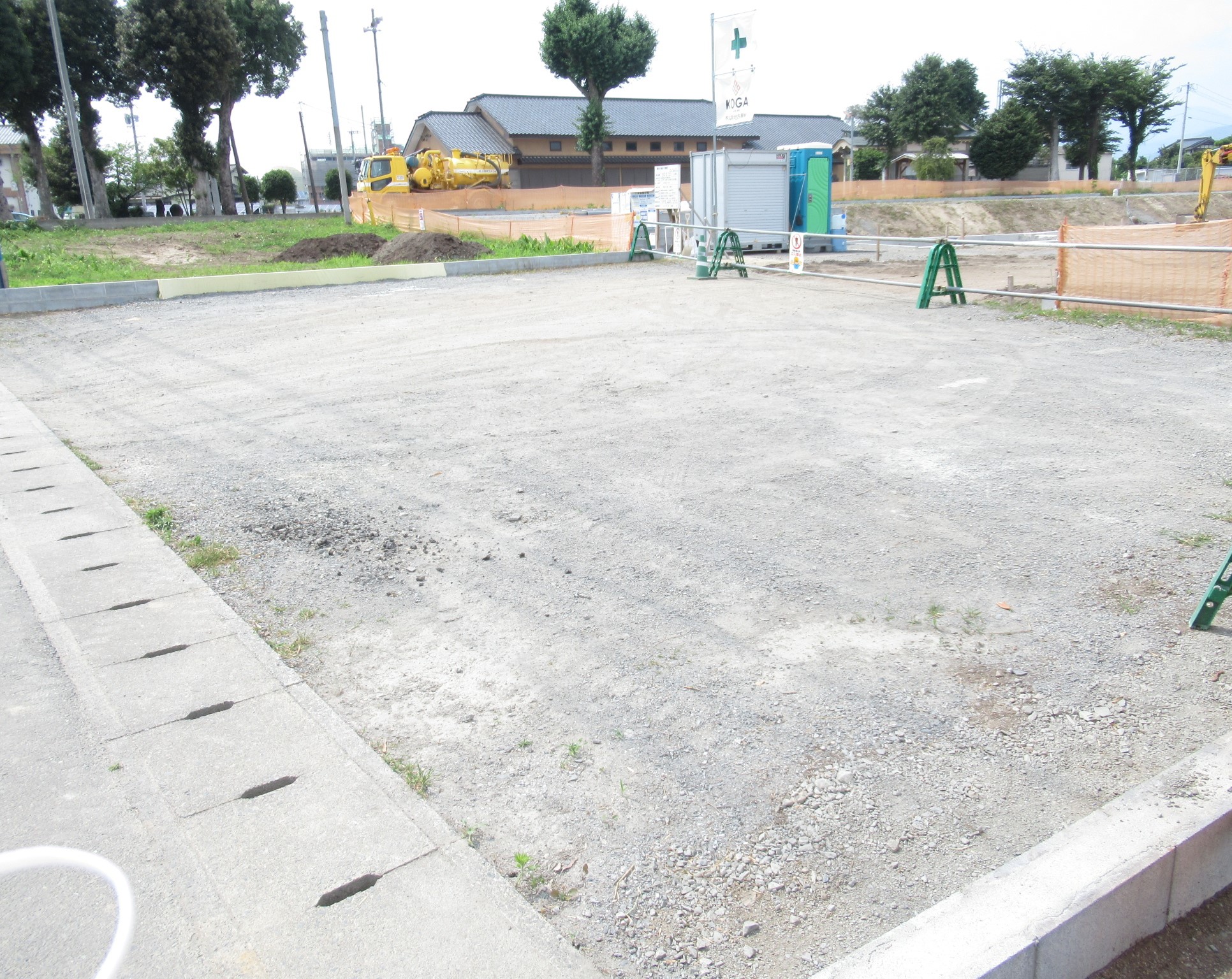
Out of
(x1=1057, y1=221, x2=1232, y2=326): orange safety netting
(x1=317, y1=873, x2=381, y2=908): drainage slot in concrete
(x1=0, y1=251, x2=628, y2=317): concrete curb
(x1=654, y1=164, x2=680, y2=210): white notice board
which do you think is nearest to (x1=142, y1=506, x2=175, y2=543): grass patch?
(x1=317, y1=873, x2=381, y2=908): drainage slot in concrete

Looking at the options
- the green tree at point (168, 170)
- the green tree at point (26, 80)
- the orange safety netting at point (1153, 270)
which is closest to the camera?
the orange safety netting at point (1153, 270)

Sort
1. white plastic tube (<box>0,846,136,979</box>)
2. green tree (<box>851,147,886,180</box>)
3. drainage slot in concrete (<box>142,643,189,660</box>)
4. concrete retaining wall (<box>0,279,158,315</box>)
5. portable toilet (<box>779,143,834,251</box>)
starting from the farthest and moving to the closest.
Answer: green tree (<box>851,147,886,180</box>) → portable toilet (<box>779,143,834,251</box>) → concrete retaining wall (<box>0,279,158,315</box>) → drainage slot in concrete (<box>142,643,189,660</box>) → white plastic tube (<box>0,846,136,979</box>)

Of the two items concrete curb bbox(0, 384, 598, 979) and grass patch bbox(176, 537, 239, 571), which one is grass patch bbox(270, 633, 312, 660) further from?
grass patch bbox(176, 537, 239, 571)

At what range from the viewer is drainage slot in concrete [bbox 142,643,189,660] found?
3.80 m

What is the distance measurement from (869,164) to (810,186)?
43843mm

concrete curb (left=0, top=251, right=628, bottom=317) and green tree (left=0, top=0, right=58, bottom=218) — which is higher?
green tree (left=0, top=0, right=58, bottom=218)

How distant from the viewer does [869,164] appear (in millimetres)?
63031

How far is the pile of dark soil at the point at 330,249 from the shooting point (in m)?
24.0

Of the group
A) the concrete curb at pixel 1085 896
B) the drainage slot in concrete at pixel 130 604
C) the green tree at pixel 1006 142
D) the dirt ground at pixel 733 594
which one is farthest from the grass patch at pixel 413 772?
the green tree at pixel 1006 142

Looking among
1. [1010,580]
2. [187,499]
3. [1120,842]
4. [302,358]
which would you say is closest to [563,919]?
[1120,842]

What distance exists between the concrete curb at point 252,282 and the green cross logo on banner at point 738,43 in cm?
544

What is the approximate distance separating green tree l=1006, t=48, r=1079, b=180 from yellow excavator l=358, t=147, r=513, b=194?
132 feet

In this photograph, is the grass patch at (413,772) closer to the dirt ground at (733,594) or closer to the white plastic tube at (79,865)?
the dirt ground at (733,594)

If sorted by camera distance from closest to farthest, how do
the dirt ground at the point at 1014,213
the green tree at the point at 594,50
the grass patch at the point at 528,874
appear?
1. the grass patch at the point at 528,874
2. the dirt ground at the point at 1014,213
3. the green tree at the point at 594,50
